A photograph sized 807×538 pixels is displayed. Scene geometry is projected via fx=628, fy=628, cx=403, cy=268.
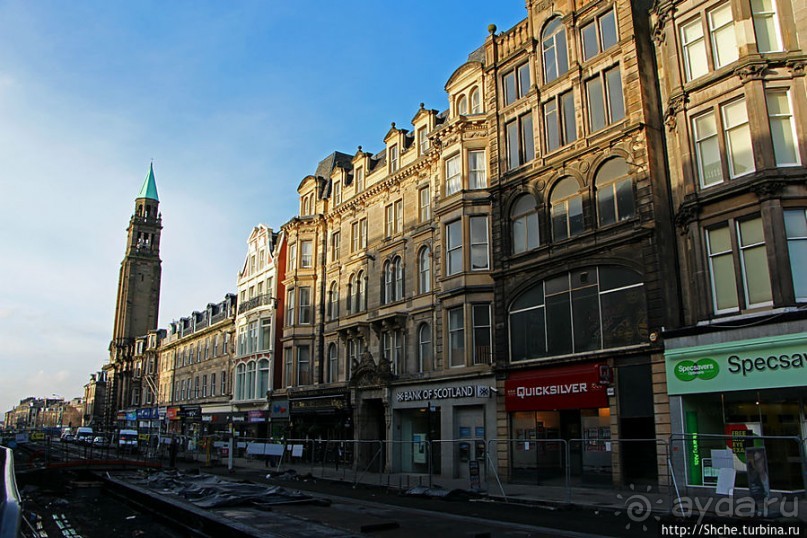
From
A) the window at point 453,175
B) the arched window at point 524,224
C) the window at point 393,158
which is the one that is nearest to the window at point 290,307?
the window at point 393,158

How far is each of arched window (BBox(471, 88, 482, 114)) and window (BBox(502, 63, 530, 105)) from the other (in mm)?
2110

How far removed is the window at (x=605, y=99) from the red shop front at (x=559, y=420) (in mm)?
9178

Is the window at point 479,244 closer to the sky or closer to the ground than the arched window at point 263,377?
closer to the sky

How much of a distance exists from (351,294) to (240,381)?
1703cm

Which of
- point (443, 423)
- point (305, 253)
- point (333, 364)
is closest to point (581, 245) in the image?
point (443, 423)

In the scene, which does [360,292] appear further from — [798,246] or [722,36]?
[798,246]

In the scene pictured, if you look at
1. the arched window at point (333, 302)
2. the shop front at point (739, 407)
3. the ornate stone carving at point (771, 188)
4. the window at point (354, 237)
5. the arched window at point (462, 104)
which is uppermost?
the arched window at point (462, 104)

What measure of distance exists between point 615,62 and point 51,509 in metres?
24.4

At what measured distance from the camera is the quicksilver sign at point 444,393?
26969 mm

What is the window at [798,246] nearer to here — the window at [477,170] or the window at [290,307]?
the window at [477,170]

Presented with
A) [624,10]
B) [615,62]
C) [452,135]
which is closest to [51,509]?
[452,135]

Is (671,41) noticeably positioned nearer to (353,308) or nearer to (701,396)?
(701,396)

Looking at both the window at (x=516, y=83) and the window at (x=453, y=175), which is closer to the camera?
the window at (x=516, y=83)

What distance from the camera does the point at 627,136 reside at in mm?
22500
